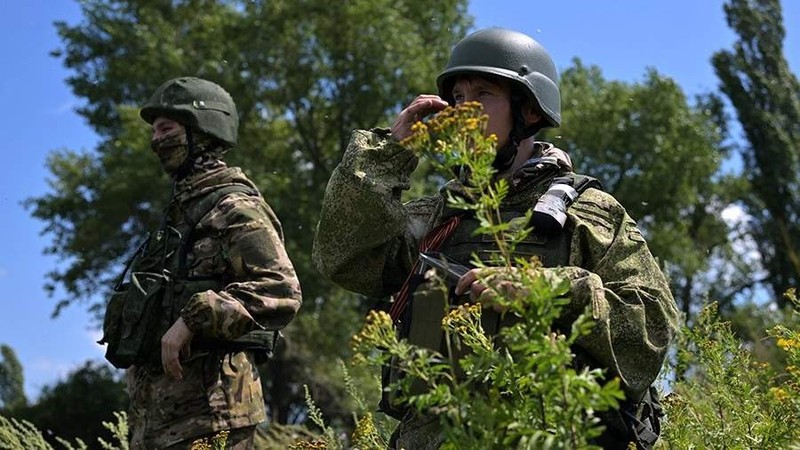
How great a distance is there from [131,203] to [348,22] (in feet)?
25.6

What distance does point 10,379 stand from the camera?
37.9 m

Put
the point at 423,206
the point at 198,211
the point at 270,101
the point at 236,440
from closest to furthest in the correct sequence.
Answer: the point at 423,206 < the point at 236,440 < the point at 198,211 < the point at 270,101

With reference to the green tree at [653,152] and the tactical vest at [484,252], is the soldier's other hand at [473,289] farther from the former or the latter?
the green tree at [653,152]

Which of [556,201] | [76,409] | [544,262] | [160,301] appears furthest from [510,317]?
[76,409]

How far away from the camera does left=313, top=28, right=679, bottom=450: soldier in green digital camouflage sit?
3525 millimetres

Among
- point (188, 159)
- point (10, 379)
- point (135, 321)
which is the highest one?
point (10, 379)

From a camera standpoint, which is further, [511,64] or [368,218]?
[511,64]

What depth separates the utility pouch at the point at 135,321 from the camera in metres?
5.36

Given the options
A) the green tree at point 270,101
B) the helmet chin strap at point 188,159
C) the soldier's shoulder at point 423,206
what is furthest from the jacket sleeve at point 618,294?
the green tree at point 270,101

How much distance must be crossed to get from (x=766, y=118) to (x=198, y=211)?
36.7 metres

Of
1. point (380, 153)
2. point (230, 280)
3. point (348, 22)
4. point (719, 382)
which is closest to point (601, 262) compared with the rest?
point (719, 382)

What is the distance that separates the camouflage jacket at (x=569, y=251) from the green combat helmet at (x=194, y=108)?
6.61 feet

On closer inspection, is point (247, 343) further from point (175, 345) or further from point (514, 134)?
point (514, 134)

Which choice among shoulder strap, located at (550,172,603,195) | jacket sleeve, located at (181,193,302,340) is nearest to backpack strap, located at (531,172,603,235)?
shoulder strap, located at (550,172,603,195)
